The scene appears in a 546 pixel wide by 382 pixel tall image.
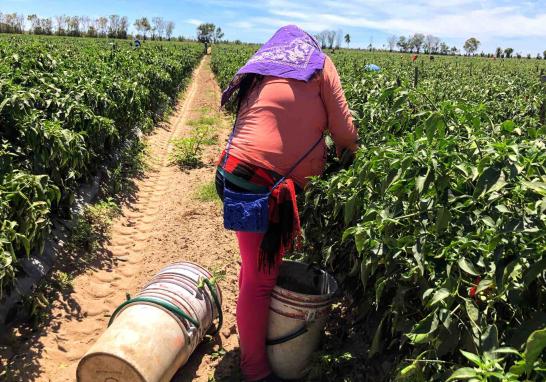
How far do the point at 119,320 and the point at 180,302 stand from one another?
1.29ft

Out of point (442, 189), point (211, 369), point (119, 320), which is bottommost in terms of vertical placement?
point (211, 369)

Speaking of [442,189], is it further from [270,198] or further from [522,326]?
[270,198]

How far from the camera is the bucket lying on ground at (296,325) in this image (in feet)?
9.03

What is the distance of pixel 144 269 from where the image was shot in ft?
14.7

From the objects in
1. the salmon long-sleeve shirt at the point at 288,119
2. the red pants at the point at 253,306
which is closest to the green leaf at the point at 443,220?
the salmon long-sleeve shirt at the point at 288,119

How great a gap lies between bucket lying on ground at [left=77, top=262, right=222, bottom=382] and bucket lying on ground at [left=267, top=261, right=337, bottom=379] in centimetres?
54

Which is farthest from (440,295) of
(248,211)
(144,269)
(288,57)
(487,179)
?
(144,269)

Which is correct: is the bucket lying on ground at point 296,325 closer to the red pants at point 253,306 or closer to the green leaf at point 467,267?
the red pants at point 253,306

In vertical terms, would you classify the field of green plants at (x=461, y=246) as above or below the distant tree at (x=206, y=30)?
below

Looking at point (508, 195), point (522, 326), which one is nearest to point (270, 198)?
point (508, 195)

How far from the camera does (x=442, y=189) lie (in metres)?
1.63

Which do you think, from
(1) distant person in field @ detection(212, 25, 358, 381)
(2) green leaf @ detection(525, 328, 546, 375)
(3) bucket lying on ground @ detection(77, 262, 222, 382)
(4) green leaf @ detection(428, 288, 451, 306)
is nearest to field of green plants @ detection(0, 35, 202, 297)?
(3) bucket lying on ground @ detection(77, 262, 222, 382)

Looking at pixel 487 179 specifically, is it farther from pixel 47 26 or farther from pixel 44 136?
pixel 47 26

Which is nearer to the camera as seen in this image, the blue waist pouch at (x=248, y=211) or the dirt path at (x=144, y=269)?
the blue waist pouch at (x=248, y=211)
